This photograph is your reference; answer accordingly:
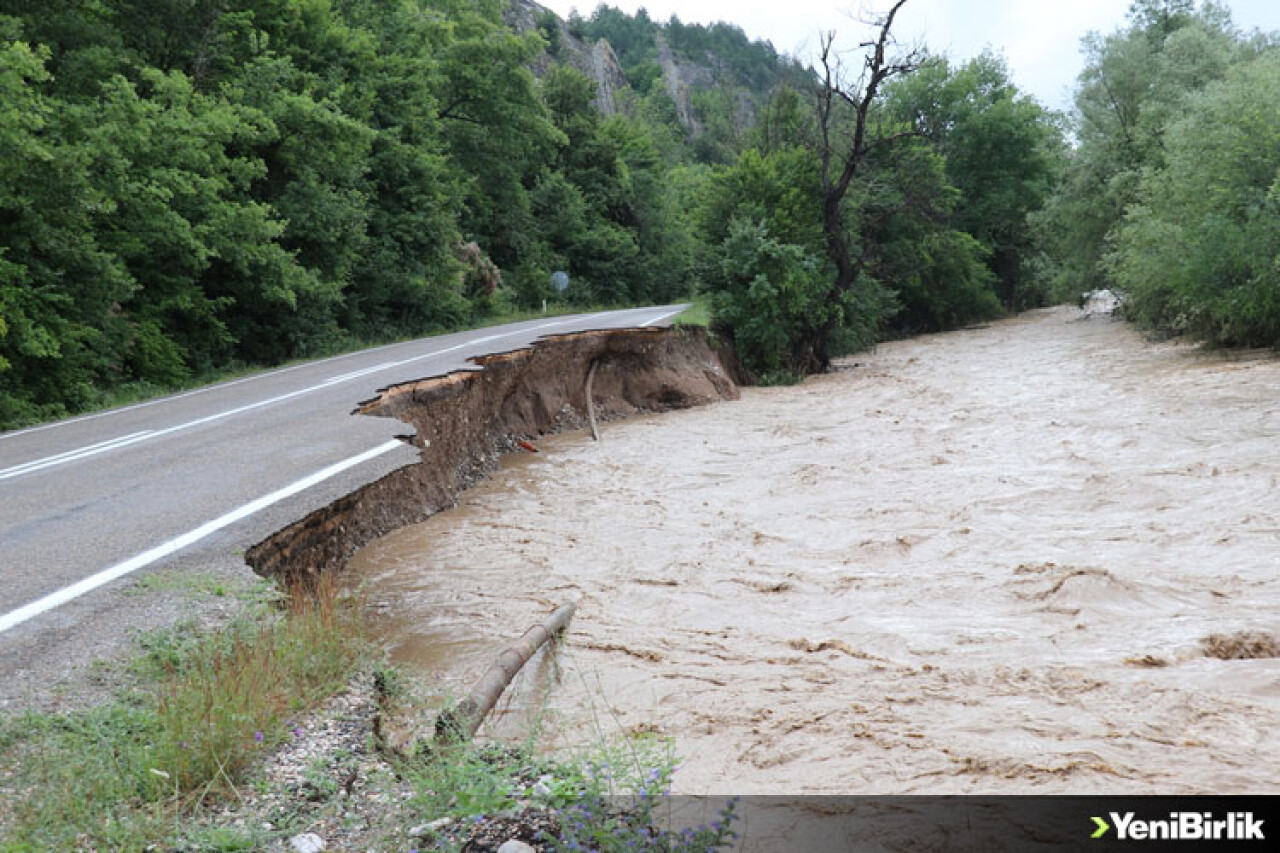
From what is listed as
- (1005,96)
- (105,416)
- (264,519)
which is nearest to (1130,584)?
(264,519)

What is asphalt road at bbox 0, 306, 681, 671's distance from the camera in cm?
508

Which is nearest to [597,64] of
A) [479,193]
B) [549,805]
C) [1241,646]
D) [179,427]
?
[479,193]

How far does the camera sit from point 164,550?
5.74 meters

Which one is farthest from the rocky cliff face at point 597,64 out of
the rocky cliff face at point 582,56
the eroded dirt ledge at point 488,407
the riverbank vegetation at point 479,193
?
the eroded dirt ledge at point 488,407

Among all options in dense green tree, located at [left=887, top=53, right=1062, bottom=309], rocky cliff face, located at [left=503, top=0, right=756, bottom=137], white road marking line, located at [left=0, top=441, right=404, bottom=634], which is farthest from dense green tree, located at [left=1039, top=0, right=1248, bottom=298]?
white road marking line, located at [left=0, top=441, right=404, bottom=634]

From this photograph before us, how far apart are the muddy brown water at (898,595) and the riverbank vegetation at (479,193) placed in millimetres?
6694

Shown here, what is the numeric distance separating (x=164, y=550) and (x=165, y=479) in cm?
207

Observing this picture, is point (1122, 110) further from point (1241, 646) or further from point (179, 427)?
point (179, 427)

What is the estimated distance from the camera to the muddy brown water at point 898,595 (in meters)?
4.44

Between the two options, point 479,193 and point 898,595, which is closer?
point 898,595

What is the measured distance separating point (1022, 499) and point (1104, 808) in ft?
23.0

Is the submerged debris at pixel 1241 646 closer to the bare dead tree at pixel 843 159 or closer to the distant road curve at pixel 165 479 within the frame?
the distant road curve at pixel 165 479

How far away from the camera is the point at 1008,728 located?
4.57m

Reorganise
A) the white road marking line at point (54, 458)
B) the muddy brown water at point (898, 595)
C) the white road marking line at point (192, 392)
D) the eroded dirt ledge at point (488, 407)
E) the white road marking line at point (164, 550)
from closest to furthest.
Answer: the muddy brown water at point (898, 595)
the white road marking line at point (164, 550)
the eroded dirt ledge at point (488, 407)
the white road marking line at point (54, 458)
the white road marking line at point (192, 392)
